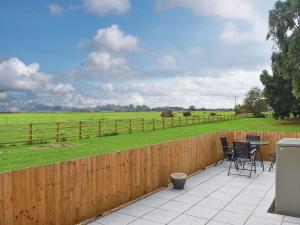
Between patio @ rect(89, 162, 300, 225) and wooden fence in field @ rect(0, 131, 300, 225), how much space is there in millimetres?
293

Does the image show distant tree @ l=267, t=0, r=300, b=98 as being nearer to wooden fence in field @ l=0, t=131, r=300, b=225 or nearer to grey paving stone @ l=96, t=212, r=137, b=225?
wooden fence in field @ l=0, t=131, r=300, b=225

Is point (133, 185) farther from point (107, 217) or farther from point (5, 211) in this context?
point (5, 211)

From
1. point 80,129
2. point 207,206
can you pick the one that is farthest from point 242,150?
point 80,129

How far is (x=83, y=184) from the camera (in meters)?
5.88

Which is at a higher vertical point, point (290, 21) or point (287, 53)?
point (290, 21)

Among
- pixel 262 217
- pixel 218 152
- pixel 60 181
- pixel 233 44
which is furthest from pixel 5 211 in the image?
pixel 233 44

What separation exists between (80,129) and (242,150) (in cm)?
1186

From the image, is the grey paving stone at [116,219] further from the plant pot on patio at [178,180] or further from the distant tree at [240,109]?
the distant tree at [240,109]

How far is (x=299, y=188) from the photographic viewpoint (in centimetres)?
653

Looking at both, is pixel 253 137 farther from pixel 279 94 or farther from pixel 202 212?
pixel 279 94

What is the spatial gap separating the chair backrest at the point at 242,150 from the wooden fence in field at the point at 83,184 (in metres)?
2.26

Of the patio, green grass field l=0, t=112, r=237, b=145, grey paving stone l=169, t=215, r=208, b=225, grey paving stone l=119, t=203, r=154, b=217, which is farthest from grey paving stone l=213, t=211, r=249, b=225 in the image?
green grass field l=0, t=112, r=237, b=145

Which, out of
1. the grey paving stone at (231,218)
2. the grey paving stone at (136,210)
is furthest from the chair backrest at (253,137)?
the grey paving stone at (136,210)

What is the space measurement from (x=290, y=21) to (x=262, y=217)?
18760 millimetres
